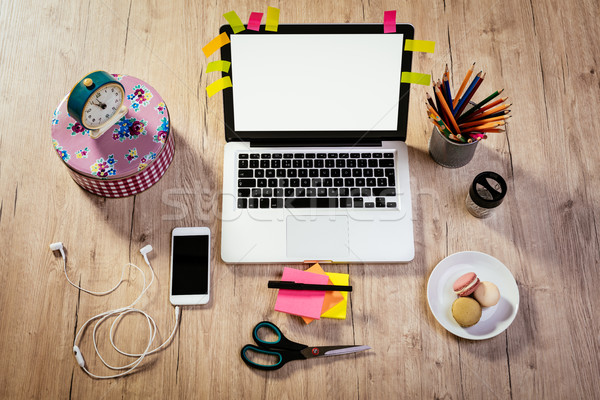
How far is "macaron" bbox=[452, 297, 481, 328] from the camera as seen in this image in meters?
1.00

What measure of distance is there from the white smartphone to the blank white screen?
0.83 feet

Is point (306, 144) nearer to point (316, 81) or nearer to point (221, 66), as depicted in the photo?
point (316, 81)

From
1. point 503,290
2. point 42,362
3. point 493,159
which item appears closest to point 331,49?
point 493,159

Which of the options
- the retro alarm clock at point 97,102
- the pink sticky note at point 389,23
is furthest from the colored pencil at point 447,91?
the retro alarm clock at point 97,102

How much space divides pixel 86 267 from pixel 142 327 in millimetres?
177

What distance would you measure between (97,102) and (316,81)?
17.4 inches

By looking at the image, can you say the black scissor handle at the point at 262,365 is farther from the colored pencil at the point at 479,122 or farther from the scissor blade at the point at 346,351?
the colored pencil at the point at 479,122

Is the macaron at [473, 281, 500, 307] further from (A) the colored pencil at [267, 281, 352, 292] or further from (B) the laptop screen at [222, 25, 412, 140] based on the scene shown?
(B) the laptop screen at [222, 25, 412, 140]

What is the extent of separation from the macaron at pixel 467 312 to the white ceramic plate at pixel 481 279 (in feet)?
0.08

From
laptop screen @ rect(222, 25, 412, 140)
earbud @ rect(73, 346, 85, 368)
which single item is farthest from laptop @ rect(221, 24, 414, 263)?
earbud @ rect(73, 346, 85, 368)

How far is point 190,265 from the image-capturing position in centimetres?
107

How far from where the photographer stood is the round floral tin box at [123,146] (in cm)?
103

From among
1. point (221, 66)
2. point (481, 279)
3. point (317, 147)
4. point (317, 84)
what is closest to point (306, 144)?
point (317, 147)

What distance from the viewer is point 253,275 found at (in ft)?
3.52
